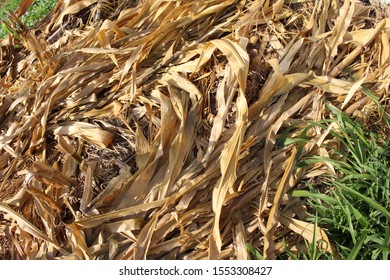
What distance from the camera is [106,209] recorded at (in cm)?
204

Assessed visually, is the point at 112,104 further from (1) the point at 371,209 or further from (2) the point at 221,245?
(1) the point at 371,209

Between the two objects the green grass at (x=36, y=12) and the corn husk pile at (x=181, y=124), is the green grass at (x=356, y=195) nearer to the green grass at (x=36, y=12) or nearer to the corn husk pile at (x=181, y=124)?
the corn husk pile at (x=181, y=124)

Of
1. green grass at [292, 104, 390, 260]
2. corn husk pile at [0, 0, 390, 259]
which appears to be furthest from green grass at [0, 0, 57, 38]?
green grass at [292, 104, 390, 260]

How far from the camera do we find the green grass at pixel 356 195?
71.3 inches

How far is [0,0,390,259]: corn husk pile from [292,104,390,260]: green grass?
2.5 inches

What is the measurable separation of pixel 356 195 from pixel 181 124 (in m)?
0.74

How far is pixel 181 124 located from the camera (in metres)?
2.10

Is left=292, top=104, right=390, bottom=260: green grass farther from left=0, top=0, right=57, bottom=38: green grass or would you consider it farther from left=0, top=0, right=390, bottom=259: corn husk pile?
left=0, top=0, right=57, bottom=38: green grass

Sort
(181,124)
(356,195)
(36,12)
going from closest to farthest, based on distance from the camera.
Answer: (356,195)
(181,124)
(36,12)

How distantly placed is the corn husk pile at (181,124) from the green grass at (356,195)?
6cm

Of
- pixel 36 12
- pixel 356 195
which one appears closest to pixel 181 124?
pixel 356 195

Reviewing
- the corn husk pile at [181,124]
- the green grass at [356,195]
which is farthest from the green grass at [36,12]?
the green grass at [356,195]

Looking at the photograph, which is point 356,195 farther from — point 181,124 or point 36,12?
point 36,12
